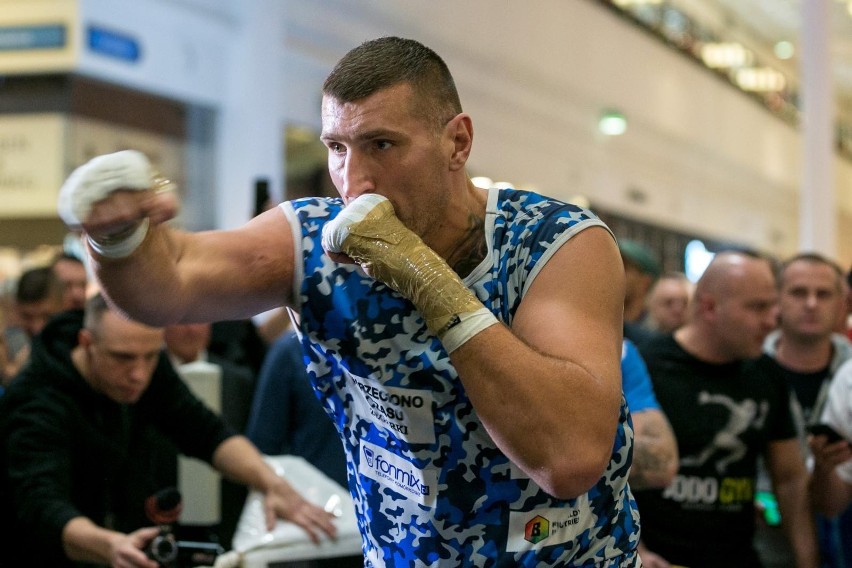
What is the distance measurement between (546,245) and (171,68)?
6922 mm

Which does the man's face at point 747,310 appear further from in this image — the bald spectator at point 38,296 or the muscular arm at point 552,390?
the bald spectator at point 38,296

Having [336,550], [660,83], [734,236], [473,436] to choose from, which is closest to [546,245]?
[473,436]

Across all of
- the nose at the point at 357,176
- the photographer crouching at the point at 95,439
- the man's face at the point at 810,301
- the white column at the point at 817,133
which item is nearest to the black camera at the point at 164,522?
the photographer crouching at the point at 95,439

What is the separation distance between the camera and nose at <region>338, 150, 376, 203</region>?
1934 mm

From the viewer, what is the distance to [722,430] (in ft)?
12.9

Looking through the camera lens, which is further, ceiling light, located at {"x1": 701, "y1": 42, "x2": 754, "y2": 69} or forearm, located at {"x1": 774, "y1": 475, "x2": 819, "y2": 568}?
ceiling light, located at {"x1": 701, "y1": 42, "x2": 754, "y2": 69}

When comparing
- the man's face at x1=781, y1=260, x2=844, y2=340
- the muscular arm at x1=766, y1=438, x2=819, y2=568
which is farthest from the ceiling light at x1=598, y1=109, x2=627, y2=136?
the muscular arm at x1=766, y1=438, x2=819, y2=568

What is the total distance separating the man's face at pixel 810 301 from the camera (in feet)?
16.4

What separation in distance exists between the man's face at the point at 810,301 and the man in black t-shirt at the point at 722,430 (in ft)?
2.88

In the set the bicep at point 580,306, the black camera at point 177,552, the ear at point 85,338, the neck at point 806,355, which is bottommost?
the black camera at point 177,552

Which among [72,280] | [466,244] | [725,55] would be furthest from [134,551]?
[725,55]

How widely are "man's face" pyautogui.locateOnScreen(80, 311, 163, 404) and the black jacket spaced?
0.06m

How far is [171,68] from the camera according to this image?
27.5ft

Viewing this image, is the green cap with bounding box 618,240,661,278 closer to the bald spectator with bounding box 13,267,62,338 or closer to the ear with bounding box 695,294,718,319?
the ear with bounding box 695,294,718,319
